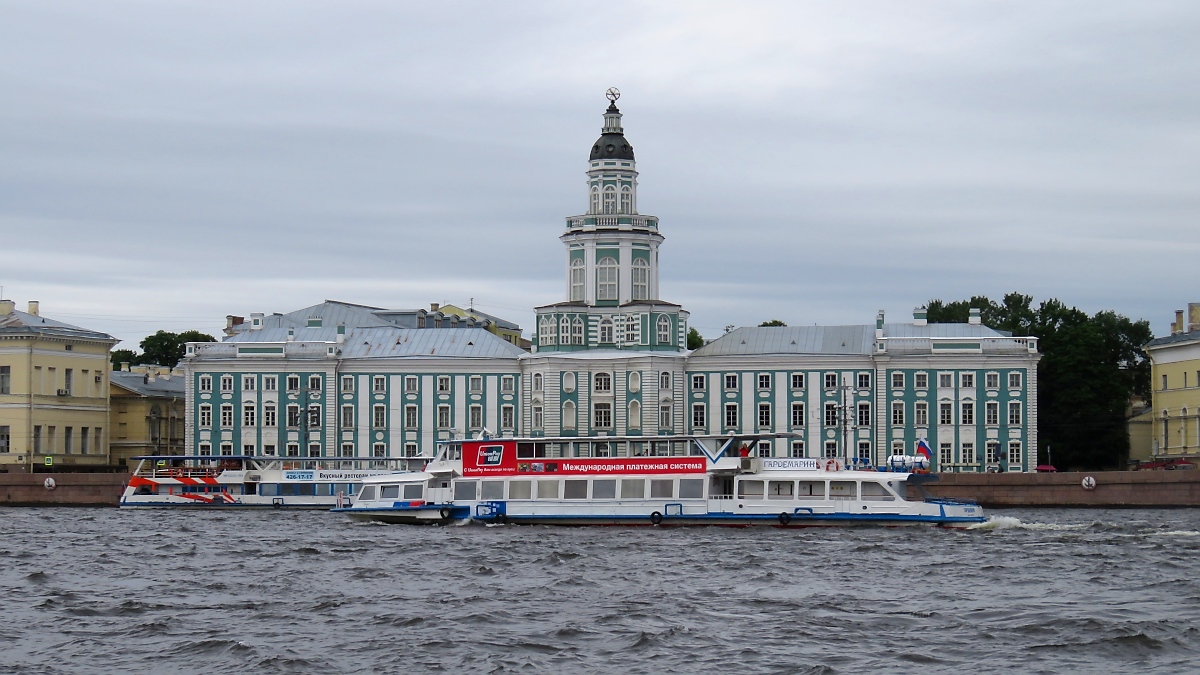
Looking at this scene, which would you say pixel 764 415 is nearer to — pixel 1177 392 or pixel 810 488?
pixel 1177 392

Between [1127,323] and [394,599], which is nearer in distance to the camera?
[394,599]

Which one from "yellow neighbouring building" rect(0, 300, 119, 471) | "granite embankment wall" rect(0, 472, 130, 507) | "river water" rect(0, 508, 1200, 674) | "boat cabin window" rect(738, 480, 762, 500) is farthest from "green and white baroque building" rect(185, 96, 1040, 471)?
"river water" rect(0, 508, 1200, 674)

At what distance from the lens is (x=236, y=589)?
131ft

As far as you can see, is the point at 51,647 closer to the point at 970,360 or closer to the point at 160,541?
the point at 160,541

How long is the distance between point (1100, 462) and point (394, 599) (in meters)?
70.6

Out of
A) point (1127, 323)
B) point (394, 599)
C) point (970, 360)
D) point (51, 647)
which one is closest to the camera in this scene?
point (51, 647)

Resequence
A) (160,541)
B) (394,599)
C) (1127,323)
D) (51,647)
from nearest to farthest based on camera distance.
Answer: (51,647) → (394,599) → (160,541) → (1127,323)

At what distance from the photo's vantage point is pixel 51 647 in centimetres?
3097

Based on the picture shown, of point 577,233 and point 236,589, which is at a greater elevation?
point 577,233

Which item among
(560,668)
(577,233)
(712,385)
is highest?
(577,233)

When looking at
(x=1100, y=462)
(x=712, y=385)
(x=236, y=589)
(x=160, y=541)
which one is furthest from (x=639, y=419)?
(x=236, y=589)

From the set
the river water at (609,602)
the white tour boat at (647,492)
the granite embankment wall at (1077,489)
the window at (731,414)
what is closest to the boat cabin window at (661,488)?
the white tour boat at (647,492)

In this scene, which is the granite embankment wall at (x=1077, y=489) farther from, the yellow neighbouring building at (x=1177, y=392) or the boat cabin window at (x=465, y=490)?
the boat cabin window at (x=465, y=490)

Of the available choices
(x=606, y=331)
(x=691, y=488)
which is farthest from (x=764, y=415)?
(x=691, y=488)
